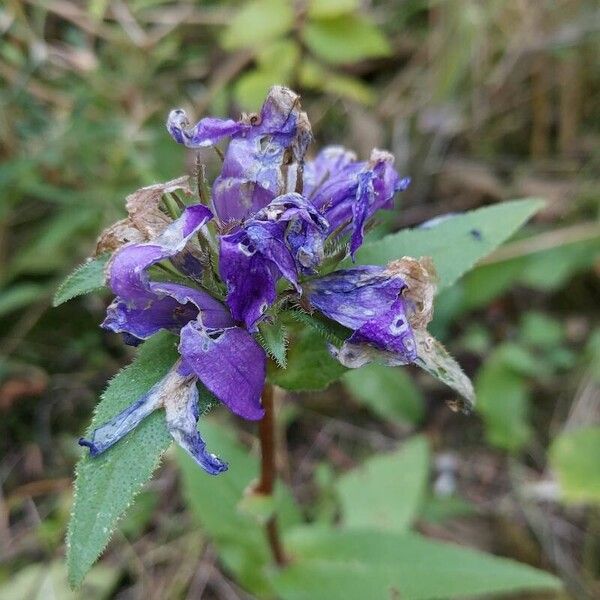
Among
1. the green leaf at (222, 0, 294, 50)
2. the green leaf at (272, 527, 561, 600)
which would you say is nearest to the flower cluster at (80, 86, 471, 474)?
the green leaf at (272, 527, 561, 600)

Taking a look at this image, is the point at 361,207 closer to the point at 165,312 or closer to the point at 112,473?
the point at 165,312

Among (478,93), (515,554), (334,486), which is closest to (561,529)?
(515,554)

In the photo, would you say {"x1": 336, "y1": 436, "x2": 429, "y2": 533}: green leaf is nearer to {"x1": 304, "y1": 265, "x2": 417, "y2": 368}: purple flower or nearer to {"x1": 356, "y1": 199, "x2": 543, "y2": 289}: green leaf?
{"x1": 356, "y1": 199, "x2": 543, "y2": 289}: green leaf

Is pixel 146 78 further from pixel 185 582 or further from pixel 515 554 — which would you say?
pixel 515 554

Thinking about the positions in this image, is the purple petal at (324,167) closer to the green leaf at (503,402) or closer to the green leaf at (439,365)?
the green leaf at (439,365)

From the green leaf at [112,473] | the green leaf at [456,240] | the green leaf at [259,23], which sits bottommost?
the green leaf at [456,240]

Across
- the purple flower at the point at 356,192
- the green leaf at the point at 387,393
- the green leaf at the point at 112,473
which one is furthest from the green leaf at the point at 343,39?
the green leaf at the point at 112,473
